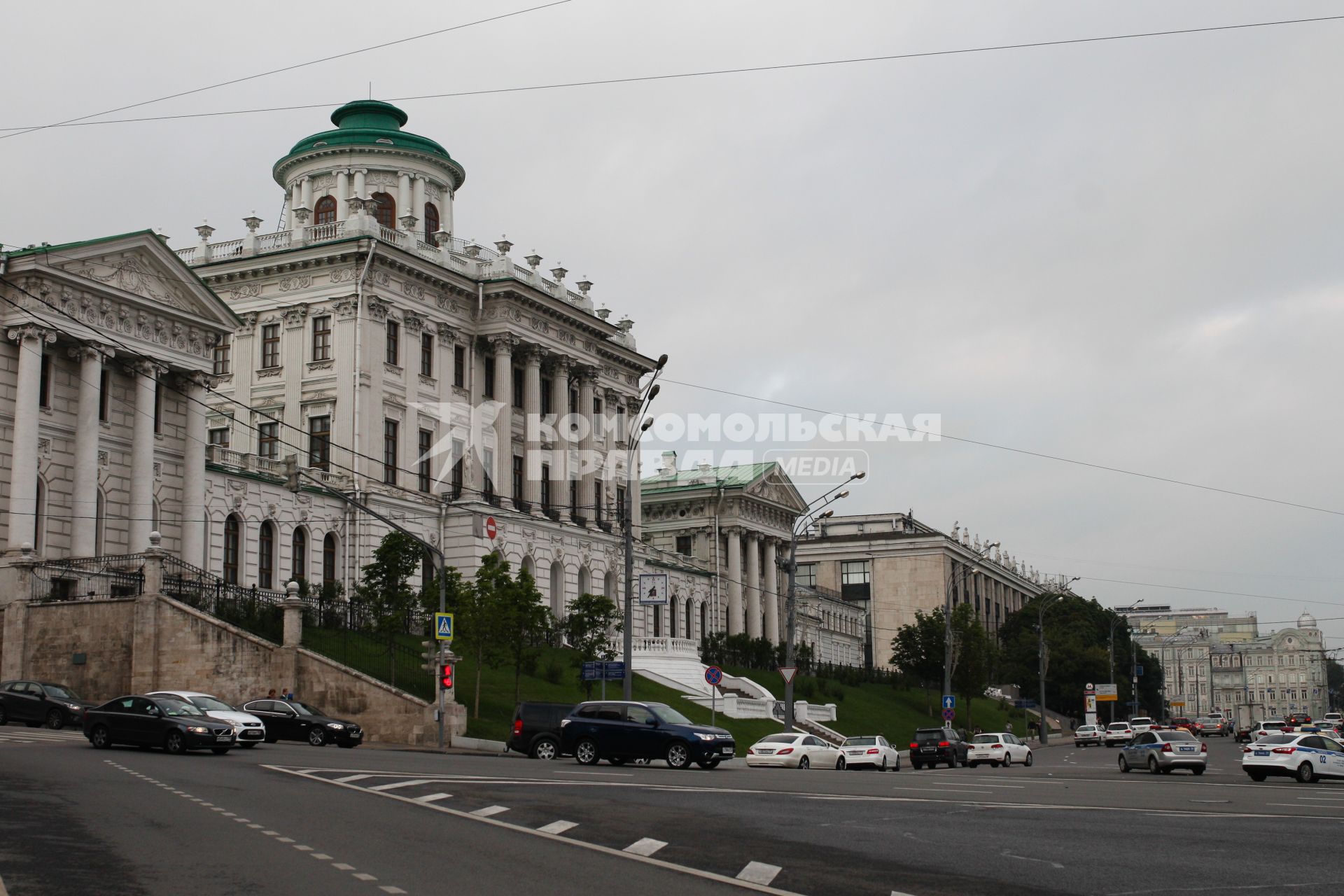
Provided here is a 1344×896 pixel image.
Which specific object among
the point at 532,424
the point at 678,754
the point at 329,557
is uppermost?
the point at 532,424

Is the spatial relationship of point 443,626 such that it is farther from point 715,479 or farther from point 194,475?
point 715,479

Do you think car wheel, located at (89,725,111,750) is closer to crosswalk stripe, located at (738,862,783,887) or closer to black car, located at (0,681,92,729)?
black car, located at (0,681,92,729)

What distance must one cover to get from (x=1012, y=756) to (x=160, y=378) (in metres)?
32.7

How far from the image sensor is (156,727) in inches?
1203

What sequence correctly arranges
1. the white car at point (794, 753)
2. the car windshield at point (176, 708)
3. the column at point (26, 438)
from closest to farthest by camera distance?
the car windshield at point (176, 708)
the white car at point (794, 753)
the column at point (26, 438)

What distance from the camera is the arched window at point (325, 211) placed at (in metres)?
72.6

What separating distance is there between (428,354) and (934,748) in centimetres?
3164

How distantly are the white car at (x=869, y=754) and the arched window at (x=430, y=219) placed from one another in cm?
3915

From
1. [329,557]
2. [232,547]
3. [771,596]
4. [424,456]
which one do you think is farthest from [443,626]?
[771,596]

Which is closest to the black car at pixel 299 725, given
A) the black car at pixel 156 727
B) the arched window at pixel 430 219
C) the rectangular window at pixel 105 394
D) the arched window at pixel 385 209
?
the black car at pixel 156 727

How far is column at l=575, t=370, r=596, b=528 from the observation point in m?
76.8

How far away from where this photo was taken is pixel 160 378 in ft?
170

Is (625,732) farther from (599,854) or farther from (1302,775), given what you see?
(599,854)

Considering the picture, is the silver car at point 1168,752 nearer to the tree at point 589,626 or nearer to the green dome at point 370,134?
the tree at point 589,626
